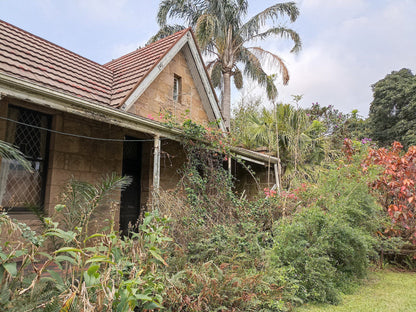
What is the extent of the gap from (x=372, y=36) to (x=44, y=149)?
Result: 1441 centimetres

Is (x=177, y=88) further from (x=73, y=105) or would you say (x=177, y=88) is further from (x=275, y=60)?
(x=275, y=60)

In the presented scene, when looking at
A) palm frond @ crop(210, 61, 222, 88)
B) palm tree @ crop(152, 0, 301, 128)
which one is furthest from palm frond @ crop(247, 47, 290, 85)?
palm frond @ crop(210, 61, 222, 88)

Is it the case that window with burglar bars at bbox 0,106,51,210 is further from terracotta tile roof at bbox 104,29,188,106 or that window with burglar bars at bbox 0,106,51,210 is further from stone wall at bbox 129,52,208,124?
stone wall at bbox 129,52,208,124

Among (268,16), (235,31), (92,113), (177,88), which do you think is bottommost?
(92,113)


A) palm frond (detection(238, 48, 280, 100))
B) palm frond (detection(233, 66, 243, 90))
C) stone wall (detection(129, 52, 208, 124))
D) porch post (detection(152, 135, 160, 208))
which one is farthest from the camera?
palm frond (detection(233, 66, 243, 90))

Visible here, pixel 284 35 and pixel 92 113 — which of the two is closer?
pixel 92 113

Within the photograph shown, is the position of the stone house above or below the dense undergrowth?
above

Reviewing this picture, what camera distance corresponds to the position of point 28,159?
17.3 feet

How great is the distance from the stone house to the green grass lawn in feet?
12.0

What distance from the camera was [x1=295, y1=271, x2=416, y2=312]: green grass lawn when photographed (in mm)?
3750

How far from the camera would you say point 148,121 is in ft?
17.9

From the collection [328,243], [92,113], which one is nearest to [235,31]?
[92,113]

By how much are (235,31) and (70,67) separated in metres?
12.3

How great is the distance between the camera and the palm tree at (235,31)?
1602 centimetres
